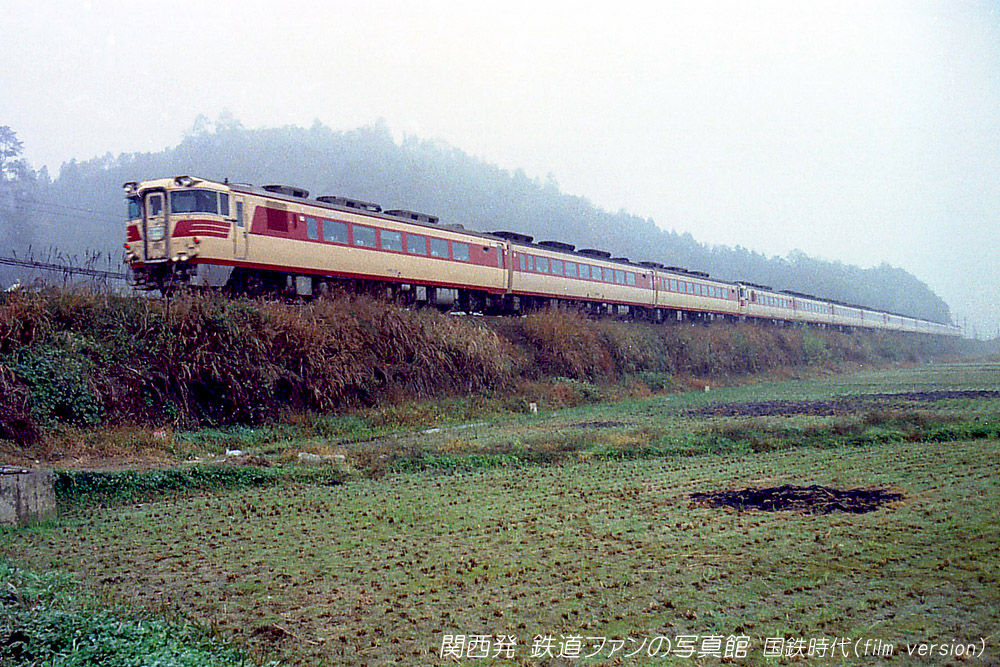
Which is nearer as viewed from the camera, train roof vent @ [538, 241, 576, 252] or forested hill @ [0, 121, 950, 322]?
train roof vent @ [538, 241, 576, 252]

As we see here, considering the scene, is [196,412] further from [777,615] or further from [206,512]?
[777,615]

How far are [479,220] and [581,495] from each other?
80909mm

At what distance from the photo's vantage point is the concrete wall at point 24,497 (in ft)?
20.7

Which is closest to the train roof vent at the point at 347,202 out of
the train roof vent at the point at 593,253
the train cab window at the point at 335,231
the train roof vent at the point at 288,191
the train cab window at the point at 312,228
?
the train roof vent at the point at 288,191

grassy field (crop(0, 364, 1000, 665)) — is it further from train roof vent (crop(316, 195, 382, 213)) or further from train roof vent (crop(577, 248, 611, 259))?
train roof vent (crop(577, 248, 611, 259))

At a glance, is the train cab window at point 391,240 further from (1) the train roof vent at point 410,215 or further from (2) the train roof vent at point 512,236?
(2) the train roof vent at point 512,236

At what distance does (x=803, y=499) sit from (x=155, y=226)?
14.5m

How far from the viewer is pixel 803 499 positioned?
6000 mm

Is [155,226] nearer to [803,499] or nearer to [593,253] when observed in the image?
[803,499]

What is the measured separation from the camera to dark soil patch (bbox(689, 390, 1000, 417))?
13.3 m

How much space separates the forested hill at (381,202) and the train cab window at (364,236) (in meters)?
36.6

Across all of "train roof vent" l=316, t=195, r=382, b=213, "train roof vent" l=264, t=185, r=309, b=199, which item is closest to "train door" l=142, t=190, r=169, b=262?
"train roof vent" l=264, t=185, r=309, b=199

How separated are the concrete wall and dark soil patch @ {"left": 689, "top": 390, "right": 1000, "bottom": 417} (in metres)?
11.1

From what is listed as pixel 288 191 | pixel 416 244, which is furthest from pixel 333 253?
pixel 416 244
